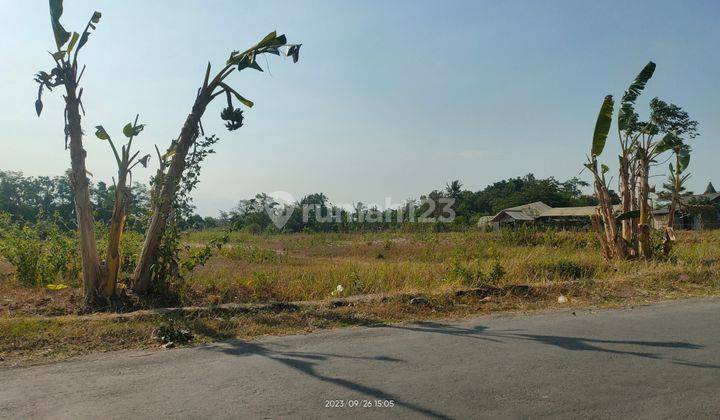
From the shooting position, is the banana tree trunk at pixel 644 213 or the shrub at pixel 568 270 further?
the banana tree trunk at pixel 644 213

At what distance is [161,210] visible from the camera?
702 centimetres

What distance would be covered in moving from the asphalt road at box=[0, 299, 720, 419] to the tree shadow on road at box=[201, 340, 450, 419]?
0.01 m

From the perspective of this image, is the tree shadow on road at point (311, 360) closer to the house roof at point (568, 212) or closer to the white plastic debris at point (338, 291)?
the white plastic debris at point (338, 291)

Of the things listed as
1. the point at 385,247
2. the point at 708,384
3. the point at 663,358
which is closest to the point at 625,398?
the point at 708,384

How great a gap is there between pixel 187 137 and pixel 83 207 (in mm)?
1595

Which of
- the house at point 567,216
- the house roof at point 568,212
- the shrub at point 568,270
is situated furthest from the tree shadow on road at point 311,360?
the house roof at point 568,212

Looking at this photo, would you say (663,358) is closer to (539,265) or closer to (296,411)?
(296,411)

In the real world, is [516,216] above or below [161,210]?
above

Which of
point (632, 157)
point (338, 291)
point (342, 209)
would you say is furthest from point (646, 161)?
point (342, 209)

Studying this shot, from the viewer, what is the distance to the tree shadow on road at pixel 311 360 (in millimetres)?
3526

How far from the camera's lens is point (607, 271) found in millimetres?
10391

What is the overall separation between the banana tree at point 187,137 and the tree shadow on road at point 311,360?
8.46 ft

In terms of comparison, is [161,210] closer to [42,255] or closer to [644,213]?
[42,255]

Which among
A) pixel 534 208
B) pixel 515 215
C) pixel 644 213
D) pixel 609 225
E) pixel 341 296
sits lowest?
pixel 341 296
